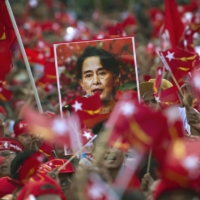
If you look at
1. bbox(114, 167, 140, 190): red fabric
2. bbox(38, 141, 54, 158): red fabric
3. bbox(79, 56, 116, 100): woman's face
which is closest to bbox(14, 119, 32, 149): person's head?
bbox(38, 141, 54, 158): red fabric

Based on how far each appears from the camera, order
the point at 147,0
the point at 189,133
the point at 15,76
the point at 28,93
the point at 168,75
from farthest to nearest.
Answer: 1. the point at 147,0
2. the point at 15,76
3. the point at 28,93
4. the point at 168,75
5. the point at 189,133

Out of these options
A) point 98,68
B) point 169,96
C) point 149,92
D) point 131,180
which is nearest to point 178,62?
point 149,92

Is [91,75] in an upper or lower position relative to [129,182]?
upper

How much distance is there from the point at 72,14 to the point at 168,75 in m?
13.1

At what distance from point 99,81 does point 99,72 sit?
3.2 inches

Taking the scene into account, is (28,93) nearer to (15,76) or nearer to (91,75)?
(15,76)

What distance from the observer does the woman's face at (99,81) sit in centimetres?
934

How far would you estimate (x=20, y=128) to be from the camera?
35.4 feet

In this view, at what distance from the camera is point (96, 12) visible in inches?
987

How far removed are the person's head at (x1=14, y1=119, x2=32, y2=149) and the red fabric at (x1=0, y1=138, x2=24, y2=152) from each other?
0.24 meters

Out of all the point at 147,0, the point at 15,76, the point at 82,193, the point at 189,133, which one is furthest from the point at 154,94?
the point at 147,0

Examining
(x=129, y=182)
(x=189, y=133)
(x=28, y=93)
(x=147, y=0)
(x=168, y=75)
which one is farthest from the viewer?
(x=147, y=0)

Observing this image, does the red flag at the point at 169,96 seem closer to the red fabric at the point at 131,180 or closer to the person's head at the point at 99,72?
the person's head at the point at 99,72

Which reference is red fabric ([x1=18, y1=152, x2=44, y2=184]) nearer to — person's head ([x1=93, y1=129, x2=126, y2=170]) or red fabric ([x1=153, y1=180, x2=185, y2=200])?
person's head ([x1=93, y1=129, x2=126, y2=170])
